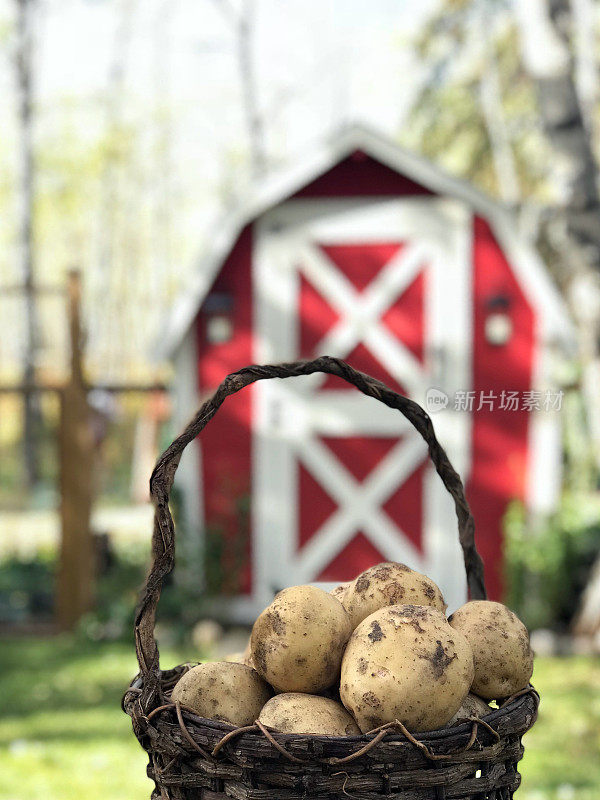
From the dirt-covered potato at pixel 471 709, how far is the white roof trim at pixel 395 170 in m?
5.14

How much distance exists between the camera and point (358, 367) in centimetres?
643

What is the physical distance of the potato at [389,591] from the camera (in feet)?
5.04

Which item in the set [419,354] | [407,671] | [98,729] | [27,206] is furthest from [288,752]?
[27,206]

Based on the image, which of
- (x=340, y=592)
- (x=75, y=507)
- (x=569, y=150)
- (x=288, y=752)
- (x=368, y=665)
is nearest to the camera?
(x=288, y=752)

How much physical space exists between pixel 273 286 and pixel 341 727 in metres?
5.48

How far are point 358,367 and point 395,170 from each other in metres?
1.57

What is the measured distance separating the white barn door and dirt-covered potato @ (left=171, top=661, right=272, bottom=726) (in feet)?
16.5

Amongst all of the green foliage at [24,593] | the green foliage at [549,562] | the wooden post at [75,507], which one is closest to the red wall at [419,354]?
the green foliage at [549,562]

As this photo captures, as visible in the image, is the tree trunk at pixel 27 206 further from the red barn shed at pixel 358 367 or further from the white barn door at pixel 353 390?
the white barn door at pixel 353 390

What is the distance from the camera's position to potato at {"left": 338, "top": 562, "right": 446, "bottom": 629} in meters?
1.54

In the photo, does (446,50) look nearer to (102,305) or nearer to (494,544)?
(102,305)

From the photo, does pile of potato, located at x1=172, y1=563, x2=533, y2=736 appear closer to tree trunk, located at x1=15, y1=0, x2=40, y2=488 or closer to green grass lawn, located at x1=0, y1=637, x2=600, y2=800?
green grass lawn, located at x1=0, y1=637, x2=600, y2=800

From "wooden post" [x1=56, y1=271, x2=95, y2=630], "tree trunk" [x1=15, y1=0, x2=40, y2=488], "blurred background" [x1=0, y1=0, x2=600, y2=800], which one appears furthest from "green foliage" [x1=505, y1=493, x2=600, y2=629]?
"tree trunk" [x1=15, y1=0, x2=40, y2=488]

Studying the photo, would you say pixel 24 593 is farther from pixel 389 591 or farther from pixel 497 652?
pixel 497 652
